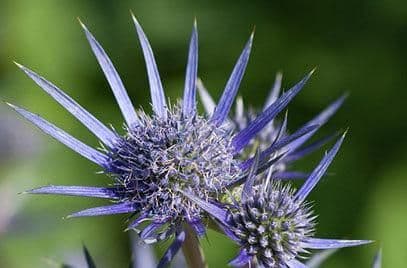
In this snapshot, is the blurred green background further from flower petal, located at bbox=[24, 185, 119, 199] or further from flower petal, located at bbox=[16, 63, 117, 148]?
flower petal, located at bbox=[24, 185, 119, 199]

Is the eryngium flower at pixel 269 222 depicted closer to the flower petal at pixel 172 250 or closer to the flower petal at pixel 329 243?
the flower petal at pixel 329 243

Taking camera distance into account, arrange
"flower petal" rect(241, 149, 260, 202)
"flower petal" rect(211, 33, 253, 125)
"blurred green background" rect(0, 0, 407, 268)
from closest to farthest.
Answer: "flower petal" rect(241, 149, 260, 202) → "flower petal" rect(211, 33, 253, 125) → "blurred green background" rect(0, 0, 407, 268)

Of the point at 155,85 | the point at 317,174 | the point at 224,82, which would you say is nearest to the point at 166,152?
the point at 155,85

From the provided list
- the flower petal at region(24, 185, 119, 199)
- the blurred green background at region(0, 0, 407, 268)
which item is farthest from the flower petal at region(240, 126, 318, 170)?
the blurred green background at region(0, 0, 407, 268)

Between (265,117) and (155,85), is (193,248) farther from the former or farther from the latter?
(155,85)

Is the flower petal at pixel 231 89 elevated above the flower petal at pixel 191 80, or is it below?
below

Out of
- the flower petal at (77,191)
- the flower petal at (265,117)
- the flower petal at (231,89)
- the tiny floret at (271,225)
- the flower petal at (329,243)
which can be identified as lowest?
the flower petal at (329,243)

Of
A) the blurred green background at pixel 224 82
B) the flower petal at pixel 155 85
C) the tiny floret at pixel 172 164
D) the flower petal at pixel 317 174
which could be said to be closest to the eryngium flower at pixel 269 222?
the flower petal at pixel 317 174

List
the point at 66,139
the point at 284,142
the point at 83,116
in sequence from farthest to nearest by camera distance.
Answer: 1. the point at 83,116
2. the point at 66,139
3. the point at 284,142
